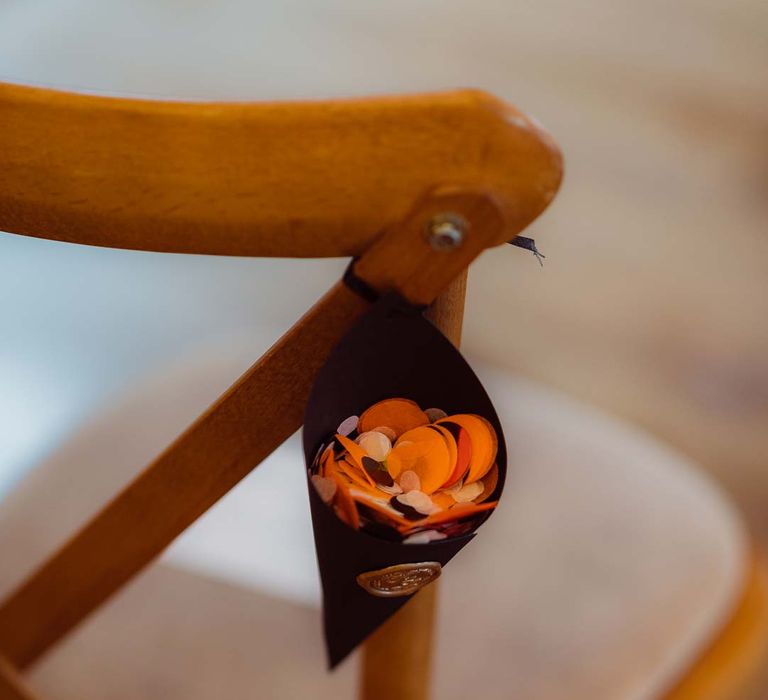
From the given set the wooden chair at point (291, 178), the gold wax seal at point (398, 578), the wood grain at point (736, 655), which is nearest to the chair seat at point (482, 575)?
the wood grain at point (736, 655)

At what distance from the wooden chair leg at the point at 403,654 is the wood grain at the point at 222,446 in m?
0.20

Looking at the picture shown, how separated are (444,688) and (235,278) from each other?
823 millimetres

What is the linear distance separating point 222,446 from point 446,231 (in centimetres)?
20

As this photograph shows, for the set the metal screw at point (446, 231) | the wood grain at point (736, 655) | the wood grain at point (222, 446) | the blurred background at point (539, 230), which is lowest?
the blurred background at point (539, 230)

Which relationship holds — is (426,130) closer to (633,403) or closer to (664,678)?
(664,678)

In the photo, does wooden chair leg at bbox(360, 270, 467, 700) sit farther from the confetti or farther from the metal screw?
the metal screw

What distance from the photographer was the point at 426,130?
33cm

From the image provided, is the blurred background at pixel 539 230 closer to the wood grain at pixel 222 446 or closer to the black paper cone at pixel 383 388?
the wood grain at pixel 222 446

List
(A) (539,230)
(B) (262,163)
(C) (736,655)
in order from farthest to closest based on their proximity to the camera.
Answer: (A) (539,230) < (C) (736,655) < (B) (262,163)

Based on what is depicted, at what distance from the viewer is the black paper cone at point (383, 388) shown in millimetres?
398

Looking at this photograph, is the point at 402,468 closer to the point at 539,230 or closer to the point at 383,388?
the point at 383,388

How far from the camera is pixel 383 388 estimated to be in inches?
16.4

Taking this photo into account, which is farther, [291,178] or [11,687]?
[11,687]

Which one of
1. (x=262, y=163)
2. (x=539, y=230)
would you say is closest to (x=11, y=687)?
(x=262, y=163)
